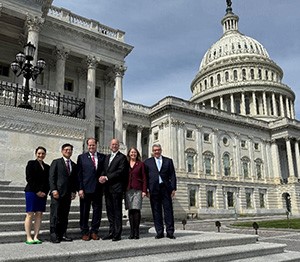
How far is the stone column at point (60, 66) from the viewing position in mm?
22344

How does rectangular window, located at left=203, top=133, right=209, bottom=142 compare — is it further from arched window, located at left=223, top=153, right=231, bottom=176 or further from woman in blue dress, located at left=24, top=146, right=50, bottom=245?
woman in blue dress, located at left=24, top=146, right=50, bottom=245

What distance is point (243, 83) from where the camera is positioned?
2992 inches

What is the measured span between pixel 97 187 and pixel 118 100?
18.7 metres

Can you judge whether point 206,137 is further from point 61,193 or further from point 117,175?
point 61,193

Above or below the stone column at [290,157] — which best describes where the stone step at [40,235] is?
below

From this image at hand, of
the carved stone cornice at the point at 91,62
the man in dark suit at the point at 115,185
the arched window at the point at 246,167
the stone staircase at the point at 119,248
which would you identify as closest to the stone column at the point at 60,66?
the carved stone cornice at the point at 91,62

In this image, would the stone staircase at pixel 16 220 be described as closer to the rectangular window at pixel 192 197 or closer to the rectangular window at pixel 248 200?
the rectangular window at pixel 192 197

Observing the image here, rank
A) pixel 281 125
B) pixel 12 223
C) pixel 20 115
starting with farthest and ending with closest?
1. pixel 281 125
2. pixel 20 115
3. pixel 12 223

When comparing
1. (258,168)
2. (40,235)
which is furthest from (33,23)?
(258,168)

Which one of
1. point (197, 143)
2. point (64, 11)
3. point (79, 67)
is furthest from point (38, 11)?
point (197, 143)

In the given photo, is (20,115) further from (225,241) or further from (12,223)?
(225,241)

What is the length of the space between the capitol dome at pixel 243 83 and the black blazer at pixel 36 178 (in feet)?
229

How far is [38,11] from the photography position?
69.0 feet

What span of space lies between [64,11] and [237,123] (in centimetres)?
4052
